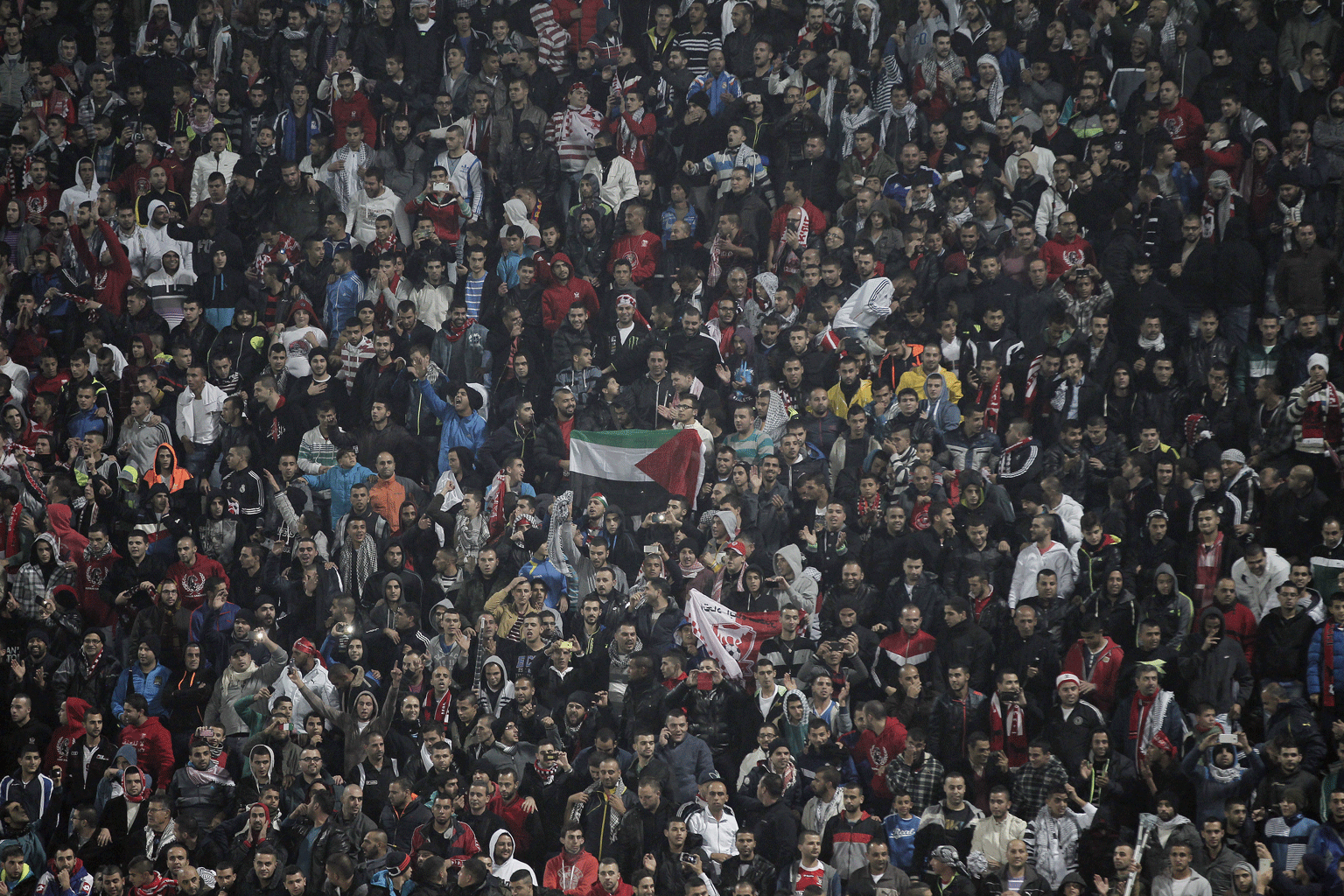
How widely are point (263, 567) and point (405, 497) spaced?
1.53 meters

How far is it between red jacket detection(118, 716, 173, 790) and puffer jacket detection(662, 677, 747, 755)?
177 inches

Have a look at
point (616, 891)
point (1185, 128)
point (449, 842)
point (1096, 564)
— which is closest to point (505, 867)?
point (449, 842)

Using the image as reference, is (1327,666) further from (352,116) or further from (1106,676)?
(352,116)

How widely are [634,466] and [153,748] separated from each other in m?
5.28

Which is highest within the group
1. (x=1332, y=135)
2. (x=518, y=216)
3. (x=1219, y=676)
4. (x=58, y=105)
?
(x=1332, y=135)

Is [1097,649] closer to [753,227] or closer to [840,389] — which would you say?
[840,389]

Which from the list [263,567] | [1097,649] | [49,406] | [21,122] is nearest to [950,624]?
[1097,649]

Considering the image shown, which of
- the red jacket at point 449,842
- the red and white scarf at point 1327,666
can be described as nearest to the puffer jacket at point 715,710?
the red jacket at point 449,842

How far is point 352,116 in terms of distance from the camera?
67.4 feet

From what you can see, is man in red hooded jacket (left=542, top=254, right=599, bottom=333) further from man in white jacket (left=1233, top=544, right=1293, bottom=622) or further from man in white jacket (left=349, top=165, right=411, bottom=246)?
man in white jacket (left=1233, top=544, right=1293, bottom=622)

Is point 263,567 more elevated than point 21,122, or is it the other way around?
point 21,122

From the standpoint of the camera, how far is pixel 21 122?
20656 mm

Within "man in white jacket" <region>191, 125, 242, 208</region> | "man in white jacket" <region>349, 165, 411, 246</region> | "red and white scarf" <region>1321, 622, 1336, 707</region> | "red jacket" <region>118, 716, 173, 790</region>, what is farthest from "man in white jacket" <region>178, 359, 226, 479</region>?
"red and white scarf" <region>1321, 622, 1336, 707</region>

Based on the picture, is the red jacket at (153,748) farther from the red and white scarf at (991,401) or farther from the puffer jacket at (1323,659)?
the puffer jacket at (1323,659)
